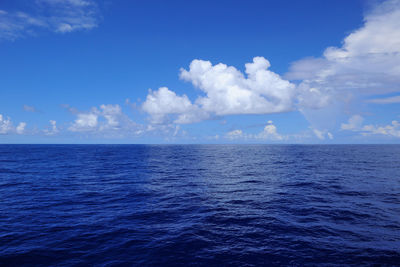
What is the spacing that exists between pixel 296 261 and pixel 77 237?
51.4 feet

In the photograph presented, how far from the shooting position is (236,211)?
2283cm

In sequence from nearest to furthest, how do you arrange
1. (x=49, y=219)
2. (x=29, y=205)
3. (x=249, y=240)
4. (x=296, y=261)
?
1. (x=296, y=261)
2. (x=249, y=240)
3. (x=49, y=219)
4. (x=29, y=205)

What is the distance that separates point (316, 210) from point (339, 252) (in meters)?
9.04

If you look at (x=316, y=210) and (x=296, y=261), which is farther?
(x=316, y=210)

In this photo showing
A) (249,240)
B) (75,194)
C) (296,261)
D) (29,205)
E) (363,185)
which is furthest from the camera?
(363,185)

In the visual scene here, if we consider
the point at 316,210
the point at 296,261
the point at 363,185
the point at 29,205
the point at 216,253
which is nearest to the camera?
the point at 296,261

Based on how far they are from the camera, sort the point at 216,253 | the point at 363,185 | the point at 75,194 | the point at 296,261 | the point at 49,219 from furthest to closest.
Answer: the point at 363,185, the point at 75,194, the point at 49,219, the point at 216,253, the point at 296,261

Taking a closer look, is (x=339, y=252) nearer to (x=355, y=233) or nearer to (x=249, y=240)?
(x=355, y=233)

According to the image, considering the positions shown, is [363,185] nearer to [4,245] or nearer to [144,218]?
[144,218]

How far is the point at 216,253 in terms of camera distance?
1426cm

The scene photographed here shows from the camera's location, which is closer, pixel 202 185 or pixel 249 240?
pixel 249 240

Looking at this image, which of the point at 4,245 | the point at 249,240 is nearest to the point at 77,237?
the point at 4,245

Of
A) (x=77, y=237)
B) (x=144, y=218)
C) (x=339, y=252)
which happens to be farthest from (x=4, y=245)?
(x=339, y=252)

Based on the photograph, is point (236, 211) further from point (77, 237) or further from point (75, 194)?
point (75, 194)
